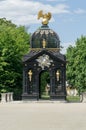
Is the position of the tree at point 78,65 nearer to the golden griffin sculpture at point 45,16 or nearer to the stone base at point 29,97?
the golden griffin sculpture at point 45,16

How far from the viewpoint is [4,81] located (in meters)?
59.1

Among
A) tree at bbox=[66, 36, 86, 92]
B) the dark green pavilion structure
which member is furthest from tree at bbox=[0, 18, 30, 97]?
tree at bbox=[66, 36, 86, 92]

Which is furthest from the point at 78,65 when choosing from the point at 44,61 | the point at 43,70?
the point at 44,61

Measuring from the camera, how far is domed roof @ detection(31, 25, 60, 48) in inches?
2124

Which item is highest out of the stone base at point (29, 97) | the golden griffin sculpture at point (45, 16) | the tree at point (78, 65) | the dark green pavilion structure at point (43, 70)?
the golden griffin sculpture at point (45, 16)

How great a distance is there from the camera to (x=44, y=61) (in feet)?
169

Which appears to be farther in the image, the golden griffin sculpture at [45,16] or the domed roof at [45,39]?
the golden griffin sculpture at [45,16]

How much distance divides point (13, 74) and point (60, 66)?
880cm

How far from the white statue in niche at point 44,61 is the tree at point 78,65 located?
23418mm

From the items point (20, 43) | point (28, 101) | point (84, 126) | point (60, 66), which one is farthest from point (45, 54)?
point (84, 126)

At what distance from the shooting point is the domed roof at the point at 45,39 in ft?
177

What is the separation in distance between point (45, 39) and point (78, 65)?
2561 cm

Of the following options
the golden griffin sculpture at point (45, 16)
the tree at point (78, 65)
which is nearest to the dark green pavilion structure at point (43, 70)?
the golden griffin sculpture at point (45, 16)

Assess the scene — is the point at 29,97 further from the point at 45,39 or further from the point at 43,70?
Result: the point at 45,39
